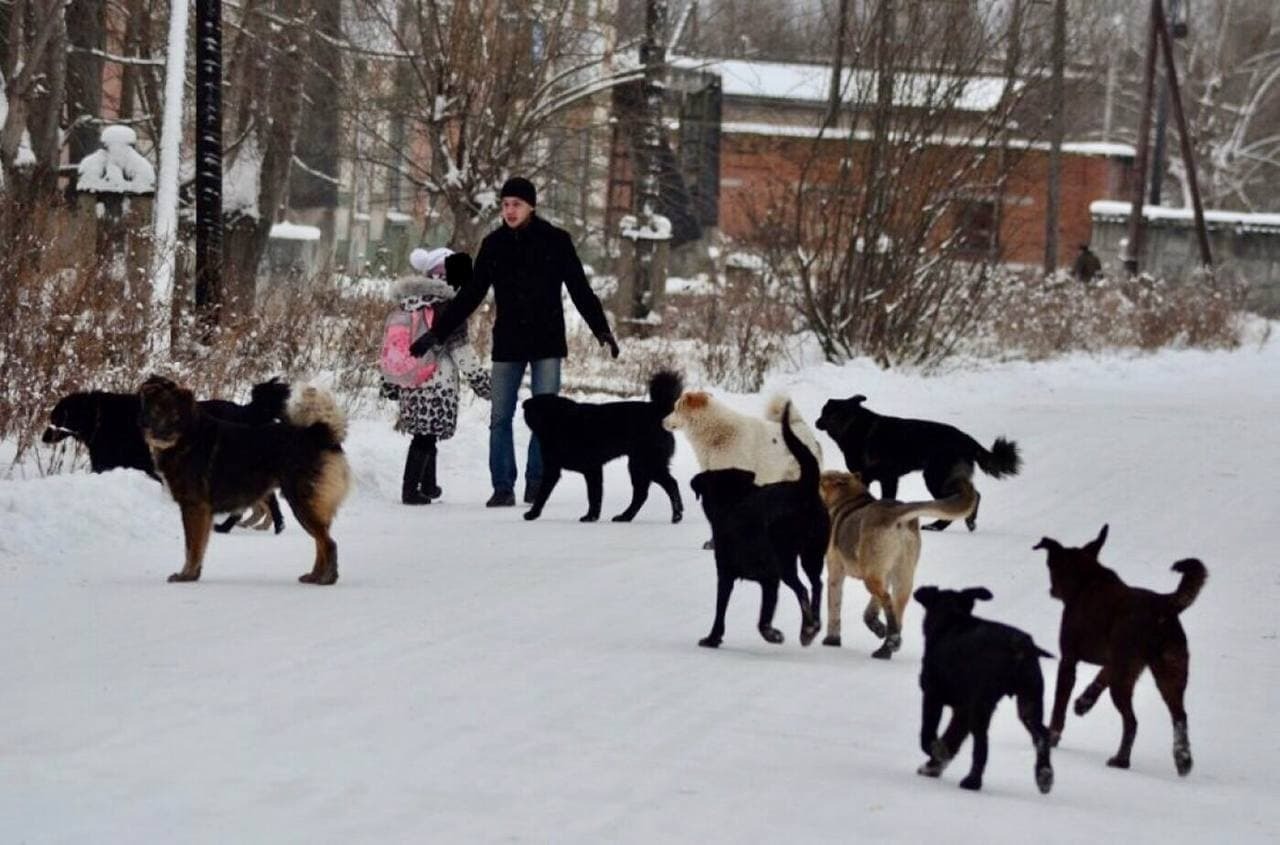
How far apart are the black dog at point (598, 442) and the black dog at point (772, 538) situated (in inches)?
179

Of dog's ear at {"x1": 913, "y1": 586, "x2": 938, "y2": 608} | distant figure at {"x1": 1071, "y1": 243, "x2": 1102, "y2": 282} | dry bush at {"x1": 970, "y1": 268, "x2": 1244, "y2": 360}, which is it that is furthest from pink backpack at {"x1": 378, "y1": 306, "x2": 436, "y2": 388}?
distant figure at {"x1": 1071, "y1": 243, "x2": 1102, "y2": 282}

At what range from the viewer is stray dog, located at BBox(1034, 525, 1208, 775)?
271 inches

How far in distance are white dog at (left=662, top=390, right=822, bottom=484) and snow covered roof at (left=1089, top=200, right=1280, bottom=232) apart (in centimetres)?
4196

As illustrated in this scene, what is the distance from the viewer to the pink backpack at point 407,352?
14258 millimetres

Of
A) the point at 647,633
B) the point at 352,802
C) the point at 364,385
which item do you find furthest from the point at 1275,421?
the point at 352,802

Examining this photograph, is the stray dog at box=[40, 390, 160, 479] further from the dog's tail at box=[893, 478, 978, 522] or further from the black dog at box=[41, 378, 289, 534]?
the dog's tail at box=[893, 478, 978, 522]

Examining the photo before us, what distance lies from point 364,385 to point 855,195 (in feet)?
27.5

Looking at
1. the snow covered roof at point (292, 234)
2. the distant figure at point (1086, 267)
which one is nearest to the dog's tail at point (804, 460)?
the snow covered roof at point (292, 234)

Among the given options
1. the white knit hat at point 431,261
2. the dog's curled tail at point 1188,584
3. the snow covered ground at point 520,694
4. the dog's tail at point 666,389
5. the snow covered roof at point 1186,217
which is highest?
the snow covered roof at point 1186,217

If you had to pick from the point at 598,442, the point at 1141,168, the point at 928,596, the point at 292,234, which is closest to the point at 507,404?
the point at 598,442

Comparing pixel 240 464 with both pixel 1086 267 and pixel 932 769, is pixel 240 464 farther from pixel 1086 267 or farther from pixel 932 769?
pixel 1086 267

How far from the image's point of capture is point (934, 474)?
43.0 feet

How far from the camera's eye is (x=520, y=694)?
7.56 m

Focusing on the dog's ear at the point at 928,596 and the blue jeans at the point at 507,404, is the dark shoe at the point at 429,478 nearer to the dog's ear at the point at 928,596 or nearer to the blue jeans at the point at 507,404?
the blue jeans at the point at 507,404
